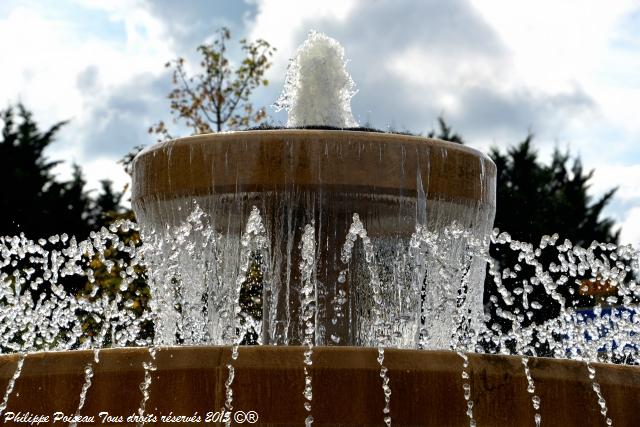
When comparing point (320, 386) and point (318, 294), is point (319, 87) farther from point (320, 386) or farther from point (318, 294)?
point (320, 386)

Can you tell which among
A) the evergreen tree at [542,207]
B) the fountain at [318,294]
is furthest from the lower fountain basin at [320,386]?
the evergreen tree at [542,207]

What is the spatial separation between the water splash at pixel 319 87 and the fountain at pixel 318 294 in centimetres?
1

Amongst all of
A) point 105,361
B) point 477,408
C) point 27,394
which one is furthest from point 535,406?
point 27,394

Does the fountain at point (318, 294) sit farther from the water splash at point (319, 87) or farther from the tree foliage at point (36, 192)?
the tree foliage at point (36, 192)

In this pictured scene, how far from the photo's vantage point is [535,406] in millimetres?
3717

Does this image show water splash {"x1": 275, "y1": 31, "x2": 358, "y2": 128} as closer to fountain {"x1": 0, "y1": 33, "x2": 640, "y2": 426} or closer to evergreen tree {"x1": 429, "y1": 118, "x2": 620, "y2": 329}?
fountain {"x1": 0, "y1": 33, "x2": 640, "y2": 426}

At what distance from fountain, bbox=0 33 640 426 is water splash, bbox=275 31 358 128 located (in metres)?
0.01

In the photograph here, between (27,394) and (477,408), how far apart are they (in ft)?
5.67

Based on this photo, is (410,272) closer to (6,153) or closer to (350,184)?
(350,184)

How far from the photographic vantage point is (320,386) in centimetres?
354

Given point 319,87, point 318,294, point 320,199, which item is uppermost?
point 319,87

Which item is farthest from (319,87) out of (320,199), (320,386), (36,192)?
(36,192)

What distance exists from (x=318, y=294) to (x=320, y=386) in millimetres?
2053

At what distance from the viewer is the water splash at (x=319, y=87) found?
22.5 ft
